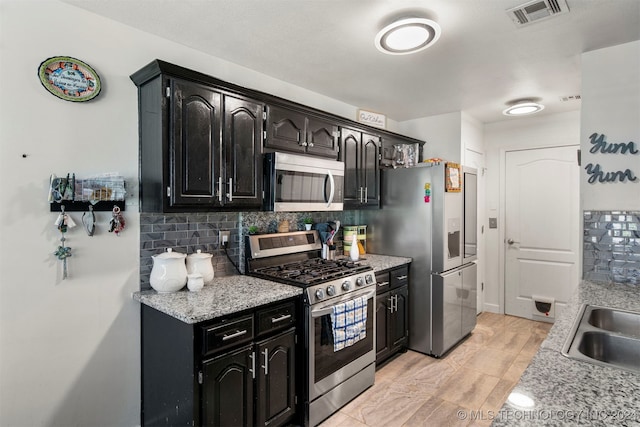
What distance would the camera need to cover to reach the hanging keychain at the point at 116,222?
2.02 m

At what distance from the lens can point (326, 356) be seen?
2332mm

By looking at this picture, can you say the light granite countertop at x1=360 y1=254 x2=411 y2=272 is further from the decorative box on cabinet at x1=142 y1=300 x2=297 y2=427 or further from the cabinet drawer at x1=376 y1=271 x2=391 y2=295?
the decorative box on cabinet at x1=142 y1=300 x2=297 y2=427

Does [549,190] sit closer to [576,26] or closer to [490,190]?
[490,190]

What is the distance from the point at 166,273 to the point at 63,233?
0.57 m

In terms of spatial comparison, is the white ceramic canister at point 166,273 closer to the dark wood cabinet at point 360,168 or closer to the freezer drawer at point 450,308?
the dark wood cabinet at point 360,168

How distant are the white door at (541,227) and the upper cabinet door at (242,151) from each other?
137 inches

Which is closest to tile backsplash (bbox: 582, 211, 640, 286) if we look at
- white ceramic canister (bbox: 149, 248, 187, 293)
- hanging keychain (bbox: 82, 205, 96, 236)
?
white ceramic canister (bbox: 149, 248, 187, 293)

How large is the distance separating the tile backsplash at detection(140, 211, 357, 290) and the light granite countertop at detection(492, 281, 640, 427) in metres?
2.03

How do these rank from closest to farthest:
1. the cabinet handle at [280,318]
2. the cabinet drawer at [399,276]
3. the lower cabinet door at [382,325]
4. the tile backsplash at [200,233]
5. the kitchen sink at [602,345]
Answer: the kitchen sink at [602,345] → the cabinet handle at [280,318] → the tile backsplash at [200,233] → the lower cabinet door at [382,325] → the cabinet drawer at [399,276]

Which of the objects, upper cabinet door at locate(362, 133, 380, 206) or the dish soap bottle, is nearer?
the dish soap bottle

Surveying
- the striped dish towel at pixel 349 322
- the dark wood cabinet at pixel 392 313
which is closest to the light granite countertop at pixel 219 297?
the striped dish towel at pixel 349 322

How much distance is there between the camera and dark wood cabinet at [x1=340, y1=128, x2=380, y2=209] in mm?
3234

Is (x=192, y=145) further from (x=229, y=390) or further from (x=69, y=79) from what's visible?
(x=229, y=390)

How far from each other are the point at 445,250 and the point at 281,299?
1.83 metres
